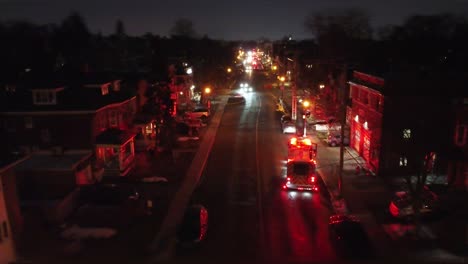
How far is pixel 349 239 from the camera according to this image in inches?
725

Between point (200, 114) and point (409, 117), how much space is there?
2894 cm

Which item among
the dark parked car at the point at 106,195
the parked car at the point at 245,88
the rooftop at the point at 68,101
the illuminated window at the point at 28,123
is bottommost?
the dark parked car at the point at 106,195

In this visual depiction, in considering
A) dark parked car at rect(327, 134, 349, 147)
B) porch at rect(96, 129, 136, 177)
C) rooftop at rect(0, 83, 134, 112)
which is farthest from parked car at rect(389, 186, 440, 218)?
rooftop at rect(0, 83, 134, 112)

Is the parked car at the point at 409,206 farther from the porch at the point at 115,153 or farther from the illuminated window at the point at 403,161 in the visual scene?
the porch at the point at 115,153

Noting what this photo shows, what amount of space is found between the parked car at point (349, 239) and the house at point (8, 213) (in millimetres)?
14230

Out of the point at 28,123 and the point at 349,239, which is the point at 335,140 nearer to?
the point at 349,239

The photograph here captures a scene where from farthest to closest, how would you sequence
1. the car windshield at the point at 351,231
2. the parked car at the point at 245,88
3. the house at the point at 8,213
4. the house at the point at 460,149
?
the parked car at the point at 245,88, the house at the point at 460,149, the car windshield at the point at 351,231, the house at the point at 8,213

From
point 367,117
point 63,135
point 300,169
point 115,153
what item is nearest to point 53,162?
point 63,135

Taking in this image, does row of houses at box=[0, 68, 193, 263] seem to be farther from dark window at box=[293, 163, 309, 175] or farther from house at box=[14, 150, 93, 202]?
dark window at box=[293, 163, 309, 175]

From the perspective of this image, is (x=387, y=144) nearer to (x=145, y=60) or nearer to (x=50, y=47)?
(x=145, y=60)

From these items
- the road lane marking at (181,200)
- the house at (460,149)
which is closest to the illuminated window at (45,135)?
the road lane marking at (181,200)

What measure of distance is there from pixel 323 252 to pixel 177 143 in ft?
74.3

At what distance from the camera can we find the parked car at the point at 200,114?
5134 centimetres

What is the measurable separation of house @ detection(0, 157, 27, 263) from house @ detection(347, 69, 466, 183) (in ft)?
73.2
